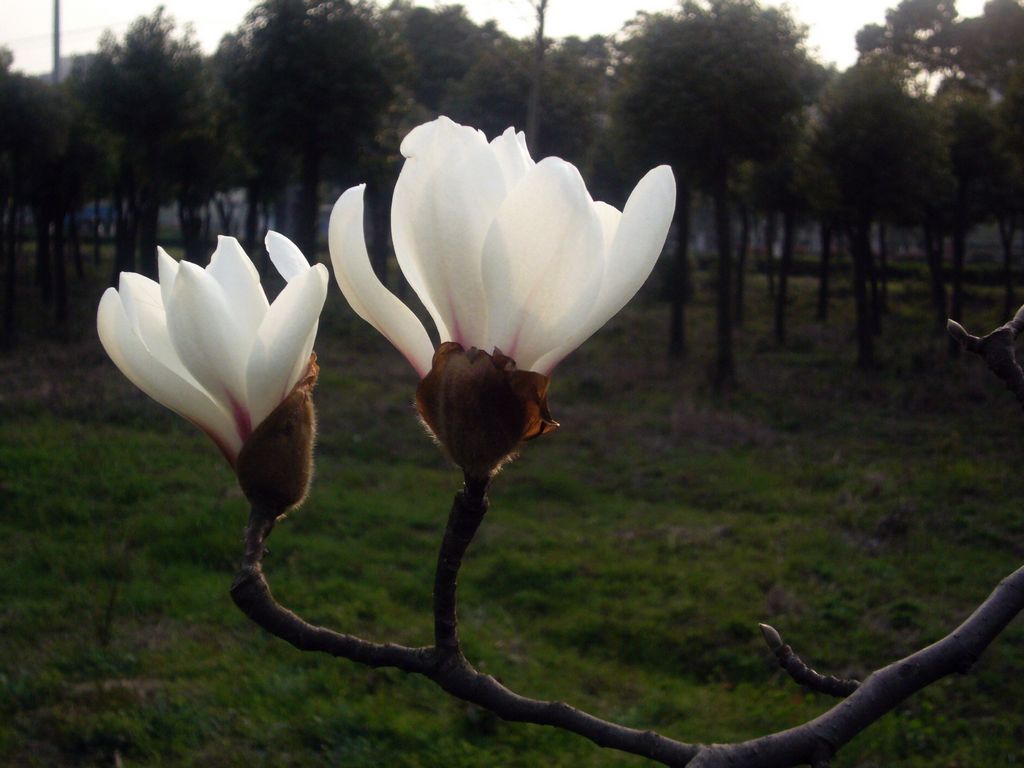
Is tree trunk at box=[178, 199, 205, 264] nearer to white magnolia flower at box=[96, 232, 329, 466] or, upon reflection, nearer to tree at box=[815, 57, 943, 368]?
tree at box=[815, 57, 943, 368]

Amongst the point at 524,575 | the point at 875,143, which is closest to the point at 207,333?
the point at 524,575

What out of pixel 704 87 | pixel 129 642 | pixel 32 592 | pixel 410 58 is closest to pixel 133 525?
pixel 32 592

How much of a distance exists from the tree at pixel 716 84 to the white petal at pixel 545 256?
9.28 metres

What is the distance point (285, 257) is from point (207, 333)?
7 centimetres

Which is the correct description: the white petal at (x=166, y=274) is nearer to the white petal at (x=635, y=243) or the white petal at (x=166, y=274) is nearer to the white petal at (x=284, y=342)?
the white petal at (x=284, y=342)

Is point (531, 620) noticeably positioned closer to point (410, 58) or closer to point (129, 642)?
point (129, 642)

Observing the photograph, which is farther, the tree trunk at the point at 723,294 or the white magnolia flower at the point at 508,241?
the tree trunk at the point at 723,294

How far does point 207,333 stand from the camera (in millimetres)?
498

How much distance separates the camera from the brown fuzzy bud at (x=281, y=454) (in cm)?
53

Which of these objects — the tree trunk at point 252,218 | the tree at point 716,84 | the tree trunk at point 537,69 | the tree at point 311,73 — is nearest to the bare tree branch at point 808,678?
the tree trunk at point 537,69

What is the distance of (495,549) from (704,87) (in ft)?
17.5

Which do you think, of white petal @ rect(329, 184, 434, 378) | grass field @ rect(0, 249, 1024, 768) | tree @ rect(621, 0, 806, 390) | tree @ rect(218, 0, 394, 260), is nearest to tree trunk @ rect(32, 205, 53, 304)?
tree @ rect(218, 0, 394, 260)

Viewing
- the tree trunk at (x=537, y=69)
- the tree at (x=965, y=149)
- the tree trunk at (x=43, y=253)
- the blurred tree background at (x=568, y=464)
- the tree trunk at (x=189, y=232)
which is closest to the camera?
the blurred tree background at (x=568, y=464)

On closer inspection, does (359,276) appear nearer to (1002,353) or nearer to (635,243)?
(635,243)
